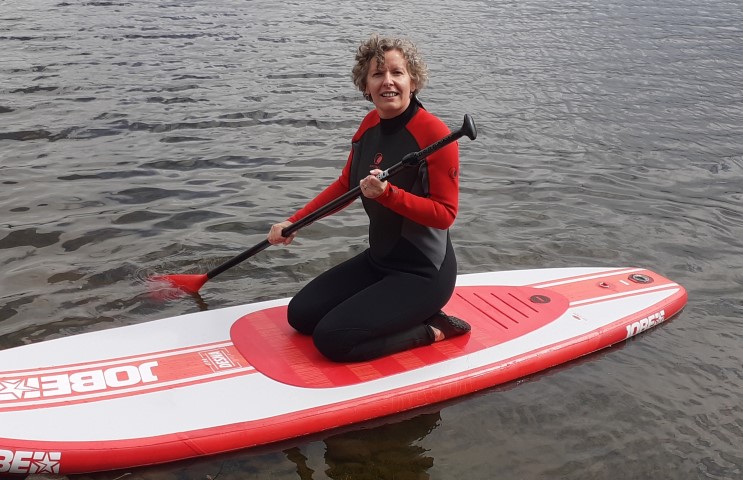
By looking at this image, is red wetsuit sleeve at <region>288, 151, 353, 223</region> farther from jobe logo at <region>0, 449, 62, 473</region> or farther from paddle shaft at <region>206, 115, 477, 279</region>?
jobe logo at <region>0, 449, 62, 473</region>

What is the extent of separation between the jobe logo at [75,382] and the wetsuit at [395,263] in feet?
3.02

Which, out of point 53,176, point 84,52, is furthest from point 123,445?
point 84,52

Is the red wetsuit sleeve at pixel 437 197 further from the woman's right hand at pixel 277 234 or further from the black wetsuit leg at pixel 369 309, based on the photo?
the woman's right hand at pixel 277 234

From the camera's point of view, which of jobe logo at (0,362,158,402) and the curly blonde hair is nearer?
jobe logo at (0,362,158,402)

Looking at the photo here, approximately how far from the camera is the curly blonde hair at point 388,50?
161 inches

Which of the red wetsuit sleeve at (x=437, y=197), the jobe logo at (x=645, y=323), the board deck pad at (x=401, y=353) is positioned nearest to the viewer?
the red wetsuit sleeve at (x=437, y=197)

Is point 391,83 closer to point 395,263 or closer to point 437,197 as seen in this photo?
point 437,197

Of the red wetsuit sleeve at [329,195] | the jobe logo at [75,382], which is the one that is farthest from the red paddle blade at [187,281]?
the jobe logo at [75,382]

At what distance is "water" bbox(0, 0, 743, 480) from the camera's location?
4.22 metres

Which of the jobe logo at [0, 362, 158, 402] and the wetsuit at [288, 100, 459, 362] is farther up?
the wetsuit at [288, 100, 459, 362]

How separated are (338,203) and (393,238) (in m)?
0.37

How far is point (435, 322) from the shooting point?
15.1 feet

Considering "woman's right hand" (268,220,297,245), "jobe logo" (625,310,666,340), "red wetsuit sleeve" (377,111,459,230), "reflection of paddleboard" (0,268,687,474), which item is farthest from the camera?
"jobe logo" (625,310,666,340)

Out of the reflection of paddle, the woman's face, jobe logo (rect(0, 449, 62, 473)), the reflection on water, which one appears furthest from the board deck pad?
the woman's face
